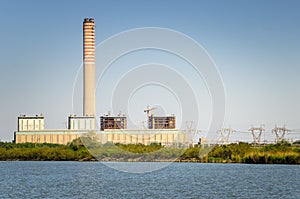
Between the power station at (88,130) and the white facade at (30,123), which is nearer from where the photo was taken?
the power station at (88,130)

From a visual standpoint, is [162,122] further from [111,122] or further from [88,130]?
[88,130]

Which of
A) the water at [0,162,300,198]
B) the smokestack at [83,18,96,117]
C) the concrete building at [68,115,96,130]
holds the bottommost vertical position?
the water at [0,162,300,198]

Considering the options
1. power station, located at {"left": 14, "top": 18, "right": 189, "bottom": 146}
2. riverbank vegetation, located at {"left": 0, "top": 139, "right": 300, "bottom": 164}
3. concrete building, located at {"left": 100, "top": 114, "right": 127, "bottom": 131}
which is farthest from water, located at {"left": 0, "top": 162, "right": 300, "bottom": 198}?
concrete building, located at {"left": 100, "top": 114, "right": 127, "bottom": 131}

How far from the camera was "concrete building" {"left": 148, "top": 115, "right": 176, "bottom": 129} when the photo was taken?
100 m

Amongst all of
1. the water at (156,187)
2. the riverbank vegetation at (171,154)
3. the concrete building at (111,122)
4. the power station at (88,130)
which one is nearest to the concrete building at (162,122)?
the concrete building at (111,122)

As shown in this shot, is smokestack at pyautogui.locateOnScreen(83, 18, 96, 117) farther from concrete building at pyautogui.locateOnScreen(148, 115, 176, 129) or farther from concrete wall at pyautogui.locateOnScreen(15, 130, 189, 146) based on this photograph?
concrete building at pyautogui.locateOnScreen(148, 115, 176, 129)

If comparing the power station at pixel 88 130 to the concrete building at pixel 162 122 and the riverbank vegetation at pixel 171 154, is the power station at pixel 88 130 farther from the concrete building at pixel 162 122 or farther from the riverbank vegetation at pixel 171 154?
the riverbank vegetation at pixel 171 154

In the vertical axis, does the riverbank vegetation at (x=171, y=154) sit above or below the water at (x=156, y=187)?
above

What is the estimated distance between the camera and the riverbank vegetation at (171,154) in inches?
1863

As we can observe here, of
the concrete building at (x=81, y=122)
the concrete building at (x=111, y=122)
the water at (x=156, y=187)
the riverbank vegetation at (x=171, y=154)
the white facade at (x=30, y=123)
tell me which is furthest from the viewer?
the concrete building at (x=111, y=122)

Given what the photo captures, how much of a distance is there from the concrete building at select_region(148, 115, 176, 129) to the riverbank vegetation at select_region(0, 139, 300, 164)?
3776 cm

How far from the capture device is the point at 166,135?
8681 centimetres

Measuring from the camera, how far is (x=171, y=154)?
187ft

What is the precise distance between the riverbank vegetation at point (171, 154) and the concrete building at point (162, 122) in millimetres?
37764
